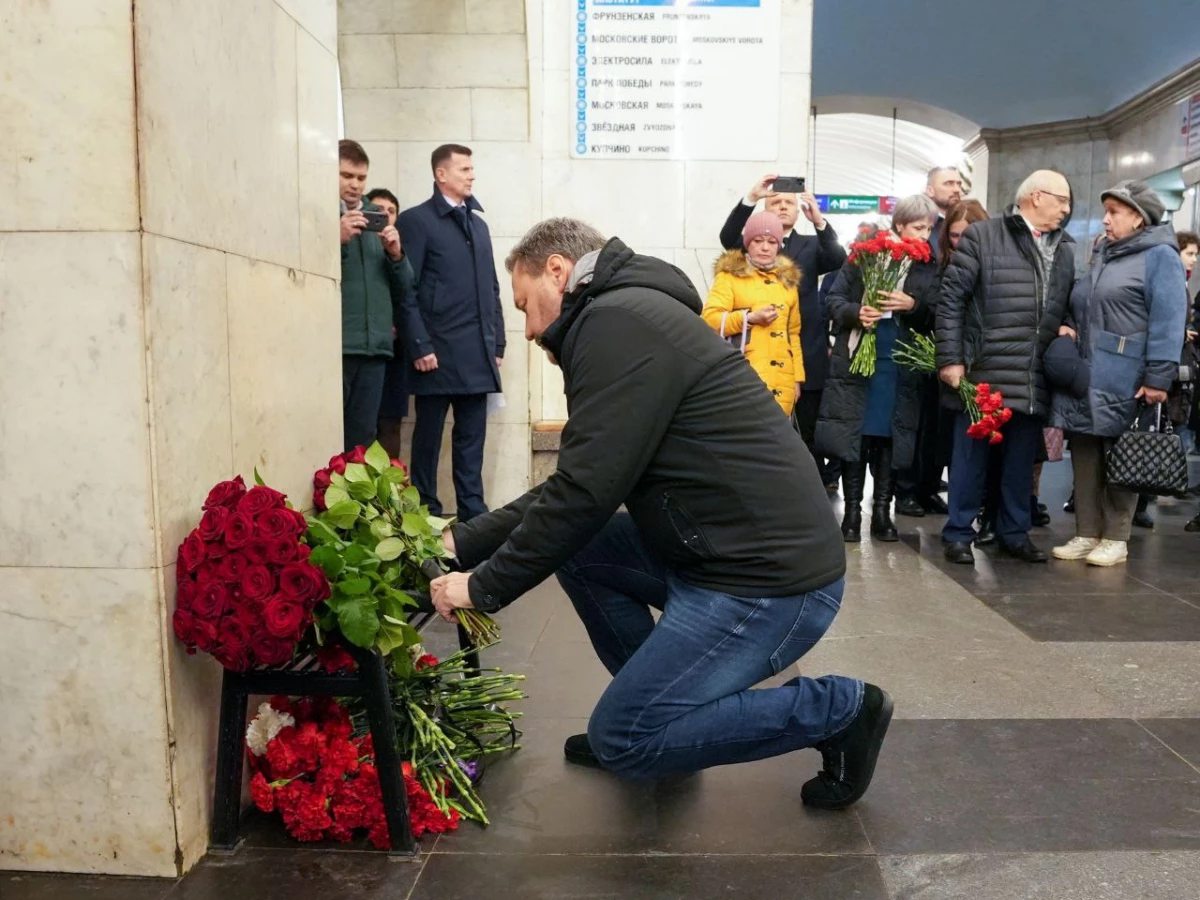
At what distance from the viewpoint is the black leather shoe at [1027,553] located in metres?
6.51

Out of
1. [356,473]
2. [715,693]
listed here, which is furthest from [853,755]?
[356,473]

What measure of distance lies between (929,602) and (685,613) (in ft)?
9.65

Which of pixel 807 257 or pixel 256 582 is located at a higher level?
pixel 807 257

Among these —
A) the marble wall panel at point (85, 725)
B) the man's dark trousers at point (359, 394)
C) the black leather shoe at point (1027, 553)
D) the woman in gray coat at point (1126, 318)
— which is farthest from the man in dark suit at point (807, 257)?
the marble wall panel at point (85, 725)

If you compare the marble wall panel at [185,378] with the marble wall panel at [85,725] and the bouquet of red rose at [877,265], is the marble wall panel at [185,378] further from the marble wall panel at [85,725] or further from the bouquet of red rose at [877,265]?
the bouquet of red rose at [877,265]

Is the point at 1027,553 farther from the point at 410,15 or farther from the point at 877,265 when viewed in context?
the point at 410,15

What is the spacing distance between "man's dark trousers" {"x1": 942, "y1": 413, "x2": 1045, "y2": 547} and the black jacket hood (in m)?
3.84

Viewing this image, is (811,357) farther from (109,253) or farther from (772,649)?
(109,253)

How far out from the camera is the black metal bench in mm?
2844

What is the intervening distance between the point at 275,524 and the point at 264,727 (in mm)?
604

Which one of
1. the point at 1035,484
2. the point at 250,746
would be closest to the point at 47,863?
the point at 250,746

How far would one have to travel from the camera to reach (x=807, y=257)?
7324 mm

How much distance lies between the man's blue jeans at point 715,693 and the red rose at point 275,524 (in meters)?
0.87

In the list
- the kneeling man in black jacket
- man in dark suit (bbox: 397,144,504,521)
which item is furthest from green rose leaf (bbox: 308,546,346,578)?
man in dark suit (bbox: 397,144,504,521)
